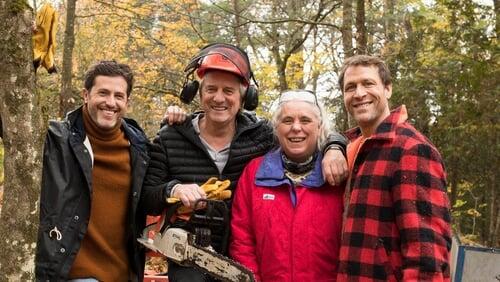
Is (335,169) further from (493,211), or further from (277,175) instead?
(493,211)

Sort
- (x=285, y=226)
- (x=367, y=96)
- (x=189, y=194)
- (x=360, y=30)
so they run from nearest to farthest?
(x=367, y=96) → (x=285, y=226) → (x=189, y=194) → (x=360, y=30)

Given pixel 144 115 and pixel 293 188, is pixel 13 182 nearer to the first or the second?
pixel 293 188

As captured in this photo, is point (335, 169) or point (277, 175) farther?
point (277, 175)

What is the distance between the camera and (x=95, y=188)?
371cm

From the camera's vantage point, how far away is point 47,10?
3.10 m

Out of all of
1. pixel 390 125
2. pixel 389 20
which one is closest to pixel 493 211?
pixel 389 20

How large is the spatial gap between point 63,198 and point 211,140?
3.44 ft

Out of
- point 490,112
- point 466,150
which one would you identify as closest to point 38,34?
point 490,112

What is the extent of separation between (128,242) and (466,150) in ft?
27.9

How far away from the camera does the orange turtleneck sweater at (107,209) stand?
3.69m

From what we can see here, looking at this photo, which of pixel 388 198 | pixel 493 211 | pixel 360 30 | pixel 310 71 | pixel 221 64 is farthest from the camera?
pixel 310 71

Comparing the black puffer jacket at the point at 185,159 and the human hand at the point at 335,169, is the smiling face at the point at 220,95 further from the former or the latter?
the human hand at the point at 335,169

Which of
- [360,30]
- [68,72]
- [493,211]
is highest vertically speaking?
[360,30]

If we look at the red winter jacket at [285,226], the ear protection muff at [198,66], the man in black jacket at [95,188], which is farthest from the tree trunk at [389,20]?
the red winter jacket at [285,226]
